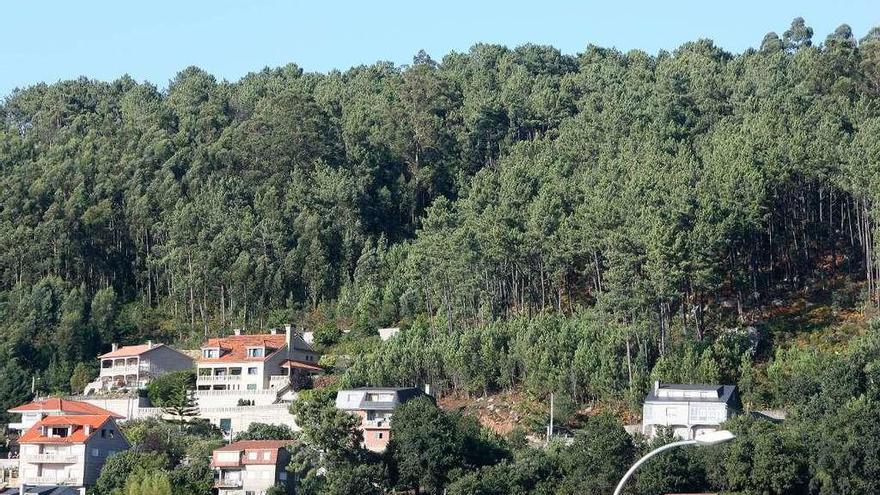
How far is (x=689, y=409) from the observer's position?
79.5 m

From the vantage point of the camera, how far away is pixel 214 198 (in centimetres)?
11362

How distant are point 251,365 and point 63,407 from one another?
11649 millimetres

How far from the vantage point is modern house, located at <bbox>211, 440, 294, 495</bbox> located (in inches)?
3159

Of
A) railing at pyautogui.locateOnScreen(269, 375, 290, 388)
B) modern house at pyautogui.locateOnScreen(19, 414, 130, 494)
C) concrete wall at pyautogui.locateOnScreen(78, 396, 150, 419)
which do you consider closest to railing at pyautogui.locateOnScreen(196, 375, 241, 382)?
railing at pyautogui.locateOnScreen(269, 375, 290, 388)

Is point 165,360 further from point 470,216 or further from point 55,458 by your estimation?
point 470,216

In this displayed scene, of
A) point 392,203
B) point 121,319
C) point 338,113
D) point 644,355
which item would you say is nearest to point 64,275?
point 121,319

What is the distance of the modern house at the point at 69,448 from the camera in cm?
8562

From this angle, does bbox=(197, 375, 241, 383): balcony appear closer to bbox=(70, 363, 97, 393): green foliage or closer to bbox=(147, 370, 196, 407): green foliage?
bbox=(147, 370, 196, 407): green foliage

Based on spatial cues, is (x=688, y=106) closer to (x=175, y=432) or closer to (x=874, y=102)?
(x=874, y=102)

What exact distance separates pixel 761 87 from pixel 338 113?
35980 mm

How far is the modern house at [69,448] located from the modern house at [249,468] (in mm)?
7727

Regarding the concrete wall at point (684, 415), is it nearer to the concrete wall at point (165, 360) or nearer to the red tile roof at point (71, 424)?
the red tile roof at point (71, 424)

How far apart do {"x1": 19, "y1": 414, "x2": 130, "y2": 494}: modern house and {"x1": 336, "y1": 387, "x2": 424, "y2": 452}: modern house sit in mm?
12524

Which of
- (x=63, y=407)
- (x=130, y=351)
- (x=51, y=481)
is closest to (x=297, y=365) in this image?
(x=130, y=351)
